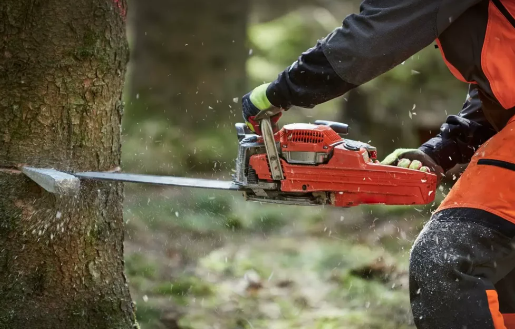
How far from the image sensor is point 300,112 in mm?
10258

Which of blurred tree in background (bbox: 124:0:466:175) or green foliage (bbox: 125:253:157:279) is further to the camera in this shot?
blurred tree in background (bbox: 124:0:466:175)

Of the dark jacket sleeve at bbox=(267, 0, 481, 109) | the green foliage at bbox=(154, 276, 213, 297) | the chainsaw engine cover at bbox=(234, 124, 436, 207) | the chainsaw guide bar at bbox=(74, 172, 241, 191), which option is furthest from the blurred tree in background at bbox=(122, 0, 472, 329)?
the dark jacket sleeve at bbox=(267, 0, 481, 109)

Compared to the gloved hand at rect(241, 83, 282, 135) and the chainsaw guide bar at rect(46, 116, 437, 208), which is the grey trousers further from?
the gloved hand at rect(241, 83, 282, 135)

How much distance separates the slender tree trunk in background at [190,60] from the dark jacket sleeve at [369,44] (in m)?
4.77

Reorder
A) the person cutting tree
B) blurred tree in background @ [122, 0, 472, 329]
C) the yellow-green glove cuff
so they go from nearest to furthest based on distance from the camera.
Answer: the person cutting tree
the yellow-green glove cuff
blurred tree in background @ [122, 0, 472, 329]

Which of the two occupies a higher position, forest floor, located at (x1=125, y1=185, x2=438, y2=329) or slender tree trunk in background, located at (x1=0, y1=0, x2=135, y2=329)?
slender tree trunk in background, located at (x1=0, y1=0, x2=135, y2=329)

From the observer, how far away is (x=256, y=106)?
2670 millimetres

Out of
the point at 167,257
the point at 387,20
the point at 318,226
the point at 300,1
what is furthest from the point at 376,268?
the point at 300,1

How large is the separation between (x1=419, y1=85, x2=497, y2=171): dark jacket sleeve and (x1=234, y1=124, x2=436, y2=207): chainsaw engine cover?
0.83 ft

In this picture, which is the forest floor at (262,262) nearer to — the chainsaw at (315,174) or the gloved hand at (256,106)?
the chainsaw at (315,174)

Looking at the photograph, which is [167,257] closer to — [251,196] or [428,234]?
[251,196]

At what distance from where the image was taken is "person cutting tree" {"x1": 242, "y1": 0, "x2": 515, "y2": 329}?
218 cm

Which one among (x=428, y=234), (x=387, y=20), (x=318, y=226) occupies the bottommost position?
(x=318, y=226)

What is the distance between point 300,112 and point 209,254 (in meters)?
5.72
